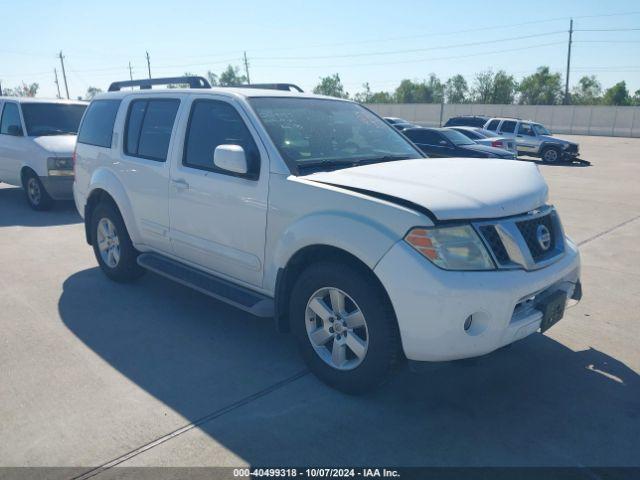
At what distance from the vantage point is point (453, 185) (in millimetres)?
3146

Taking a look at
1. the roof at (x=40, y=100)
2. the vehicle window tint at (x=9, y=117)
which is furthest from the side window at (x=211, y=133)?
the roof at (x=40, y=100)

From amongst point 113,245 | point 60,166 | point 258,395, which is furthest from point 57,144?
point 258,395

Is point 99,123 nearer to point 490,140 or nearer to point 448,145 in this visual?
point 448,145

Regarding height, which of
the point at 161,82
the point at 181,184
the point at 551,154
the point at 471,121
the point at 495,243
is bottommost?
the point at 551,154

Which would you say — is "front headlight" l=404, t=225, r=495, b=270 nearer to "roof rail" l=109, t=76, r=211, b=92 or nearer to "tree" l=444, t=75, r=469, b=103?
"roof rail" l=109, t=76, r=211, b=92

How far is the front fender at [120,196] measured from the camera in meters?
4.98

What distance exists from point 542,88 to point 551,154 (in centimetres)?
8213

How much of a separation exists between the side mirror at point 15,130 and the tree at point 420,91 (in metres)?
103

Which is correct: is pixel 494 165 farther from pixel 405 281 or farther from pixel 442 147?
pixel 442 147

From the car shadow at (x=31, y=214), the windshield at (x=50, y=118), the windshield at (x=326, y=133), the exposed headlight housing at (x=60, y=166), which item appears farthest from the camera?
the windshield at (x=50, y=118)

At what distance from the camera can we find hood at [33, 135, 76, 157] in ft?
29.0

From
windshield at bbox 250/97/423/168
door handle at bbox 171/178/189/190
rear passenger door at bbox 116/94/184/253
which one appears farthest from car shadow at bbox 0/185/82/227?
windshield at bbox 250/97/423/168

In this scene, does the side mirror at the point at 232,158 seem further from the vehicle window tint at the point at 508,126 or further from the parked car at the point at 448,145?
the vehicle window tint at the point at 508,126

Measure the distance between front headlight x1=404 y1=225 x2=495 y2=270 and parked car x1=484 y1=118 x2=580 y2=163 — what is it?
1910cm
